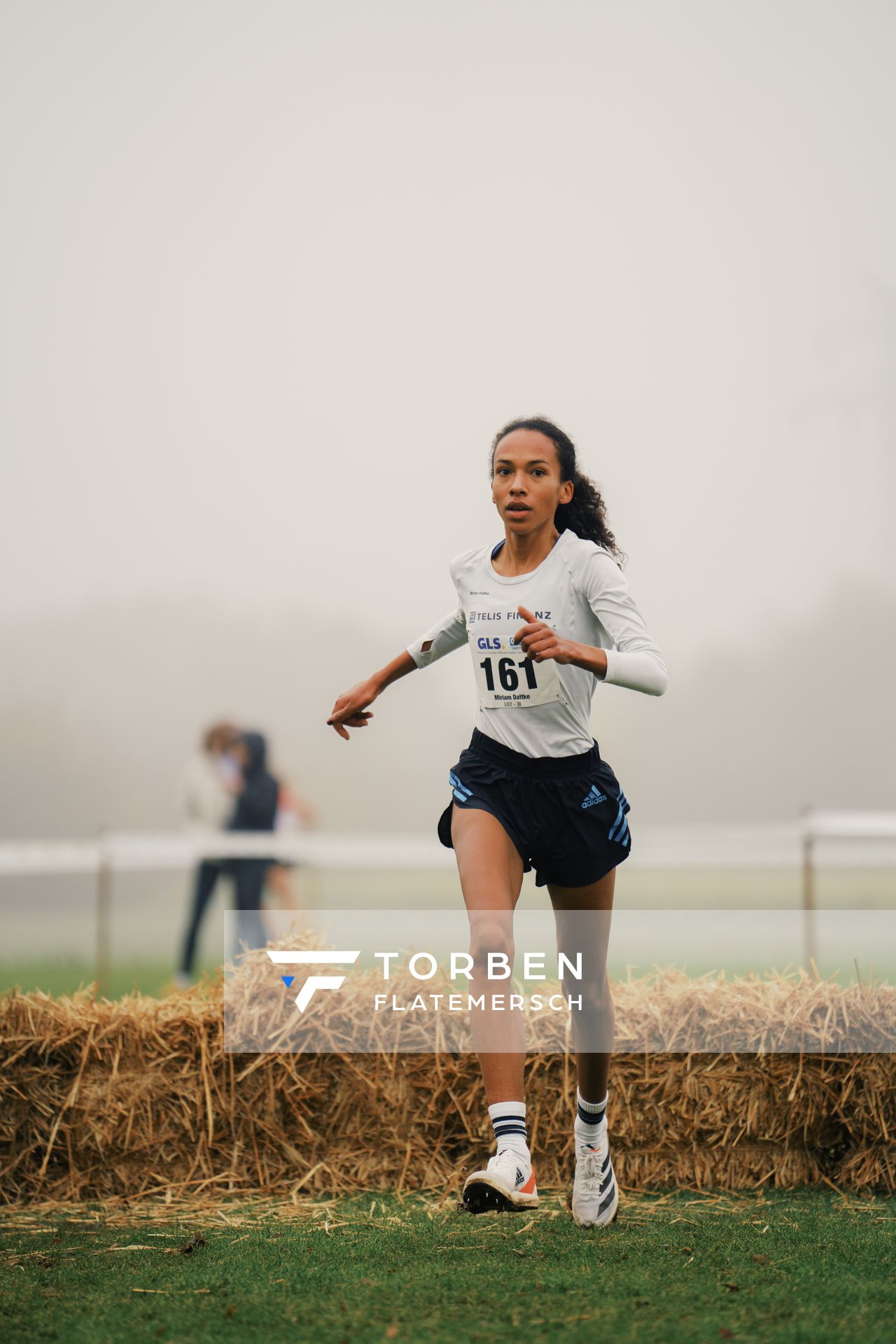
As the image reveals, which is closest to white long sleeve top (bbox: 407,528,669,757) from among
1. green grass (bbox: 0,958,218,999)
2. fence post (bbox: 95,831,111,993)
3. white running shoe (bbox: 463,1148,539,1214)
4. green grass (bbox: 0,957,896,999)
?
white running shoe (bbox: 463,1148,539,1214)

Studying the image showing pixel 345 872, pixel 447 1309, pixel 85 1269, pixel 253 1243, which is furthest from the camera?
pixel 345 872

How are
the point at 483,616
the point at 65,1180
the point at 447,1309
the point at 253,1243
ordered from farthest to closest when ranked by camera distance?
1. the point at 65,1180
2. the point at 483,616
3. the point at 253,1243
4. the point at 447,1309

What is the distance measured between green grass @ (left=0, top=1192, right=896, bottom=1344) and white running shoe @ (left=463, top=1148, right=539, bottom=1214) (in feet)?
0.42

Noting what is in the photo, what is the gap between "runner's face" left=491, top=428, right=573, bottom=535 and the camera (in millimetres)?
3547

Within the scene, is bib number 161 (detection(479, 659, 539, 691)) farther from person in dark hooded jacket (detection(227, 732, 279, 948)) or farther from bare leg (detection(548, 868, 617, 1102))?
person in dark hooded jacket (detection(227, 732, 279, 948))

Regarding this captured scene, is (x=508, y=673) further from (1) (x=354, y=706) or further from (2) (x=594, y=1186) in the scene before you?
(2) (x=594, y=1186)

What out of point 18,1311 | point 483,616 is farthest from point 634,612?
point 18,1311

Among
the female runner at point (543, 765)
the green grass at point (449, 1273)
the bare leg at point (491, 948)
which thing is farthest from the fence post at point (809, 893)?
the bare leg at point (491, 948)

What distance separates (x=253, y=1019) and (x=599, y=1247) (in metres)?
1.48

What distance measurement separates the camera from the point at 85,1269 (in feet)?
9.83

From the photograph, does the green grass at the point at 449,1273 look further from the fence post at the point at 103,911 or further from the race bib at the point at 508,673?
the fence post at the point at 103,911

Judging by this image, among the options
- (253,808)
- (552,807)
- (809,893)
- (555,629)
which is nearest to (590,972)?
(552,807)

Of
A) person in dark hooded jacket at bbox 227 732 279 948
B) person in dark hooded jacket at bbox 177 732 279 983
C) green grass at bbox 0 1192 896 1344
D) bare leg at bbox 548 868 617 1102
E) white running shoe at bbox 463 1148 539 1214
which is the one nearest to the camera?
green grass at bbox 0 1192 896 1344

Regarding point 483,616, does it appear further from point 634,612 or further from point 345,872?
point 345,872
